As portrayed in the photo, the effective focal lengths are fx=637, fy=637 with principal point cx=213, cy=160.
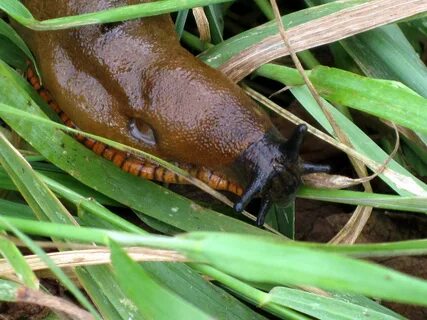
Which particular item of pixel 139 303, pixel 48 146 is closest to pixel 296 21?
pixel 48 146

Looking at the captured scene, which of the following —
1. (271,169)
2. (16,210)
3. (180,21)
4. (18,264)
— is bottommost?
(18,264)

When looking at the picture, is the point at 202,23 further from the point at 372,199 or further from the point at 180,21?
the point at 372,199

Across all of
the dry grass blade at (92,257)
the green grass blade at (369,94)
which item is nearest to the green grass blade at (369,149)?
the green grass blade at (369,94)

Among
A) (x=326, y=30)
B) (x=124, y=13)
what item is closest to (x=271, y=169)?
(x=326, y=30)

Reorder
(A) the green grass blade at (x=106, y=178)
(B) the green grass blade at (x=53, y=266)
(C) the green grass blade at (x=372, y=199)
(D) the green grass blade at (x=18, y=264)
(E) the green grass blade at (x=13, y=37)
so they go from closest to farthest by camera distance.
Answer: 1. (B) the green grass blade at (x=53, y=266)
2. (D) the green grass blade at (x=18, y=264)
3. (C) the green grass blade at (x=372, y=199)
4. (A) the green grass blade at (x=106, y=178)
5. (E) the green grass blade at (x=13, y=37)

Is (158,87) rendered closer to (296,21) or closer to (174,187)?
(174,187)

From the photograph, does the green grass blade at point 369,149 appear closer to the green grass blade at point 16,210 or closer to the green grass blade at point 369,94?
the green grass blade at point 369,94
